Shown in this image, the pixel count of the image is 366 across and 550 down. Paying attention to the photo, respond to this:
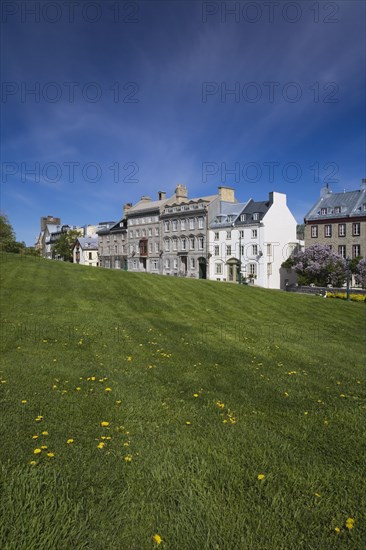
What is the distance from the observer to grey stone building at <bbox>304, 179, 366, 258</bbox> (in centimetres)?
4903

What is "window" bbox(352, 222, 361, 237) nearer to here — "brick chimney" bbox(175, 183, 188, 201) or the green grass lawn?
"brick chimney" bbox(175, 183, 188, 201)

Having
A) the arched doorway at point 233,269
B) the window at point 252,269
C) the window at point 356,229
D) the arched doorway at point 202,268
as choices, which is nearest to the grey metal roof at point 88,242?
the arched doorway at point 202,268

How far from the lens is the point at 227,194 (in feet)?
209

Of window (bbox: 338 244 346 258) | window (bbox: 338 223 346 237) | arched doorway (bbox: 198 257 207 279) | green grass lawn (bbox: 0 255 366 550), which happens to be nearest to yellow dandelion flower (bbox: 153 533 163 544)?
green grass lawn (bbox: 0 255 366 550)

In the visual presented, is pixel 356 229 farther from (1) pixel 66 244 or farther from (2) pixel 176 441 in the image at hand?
(1) pixel 66 244

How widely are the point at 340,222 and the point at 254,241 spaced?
12.4 meters

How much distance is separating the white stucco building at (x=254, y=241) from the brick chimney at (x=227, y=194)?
11.5 feet

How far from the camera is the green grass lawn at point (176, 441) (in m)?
4.03

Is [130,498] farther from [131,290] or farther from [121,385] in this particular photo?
[131,290]

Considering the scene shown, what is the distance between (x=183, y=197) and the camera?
228ft

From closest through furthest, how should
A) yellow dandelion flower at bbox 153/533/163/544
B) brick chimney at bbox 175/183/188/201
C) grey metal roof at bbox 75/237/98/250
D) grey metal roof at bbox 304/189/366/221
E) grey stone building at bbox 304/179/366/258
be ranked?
yellow dandelion flower at bbox 153/533/163/544 < grey stone building at bbox 304/179/366/258 < grey metal roof at bbox 304/189/366/221 < brick chimney at bbox 175/183/188/201 < grey metal roof at bbox 75/237/98/250

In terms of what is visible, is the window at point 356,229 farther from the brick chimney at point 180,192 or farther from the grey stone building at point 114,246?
the grey stone building at point 114,246

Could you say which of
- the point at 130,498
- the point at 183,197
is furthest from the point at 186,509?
the point at 183,197

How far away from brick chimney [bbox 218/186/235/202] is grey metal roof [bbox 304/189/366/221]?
14.4m
